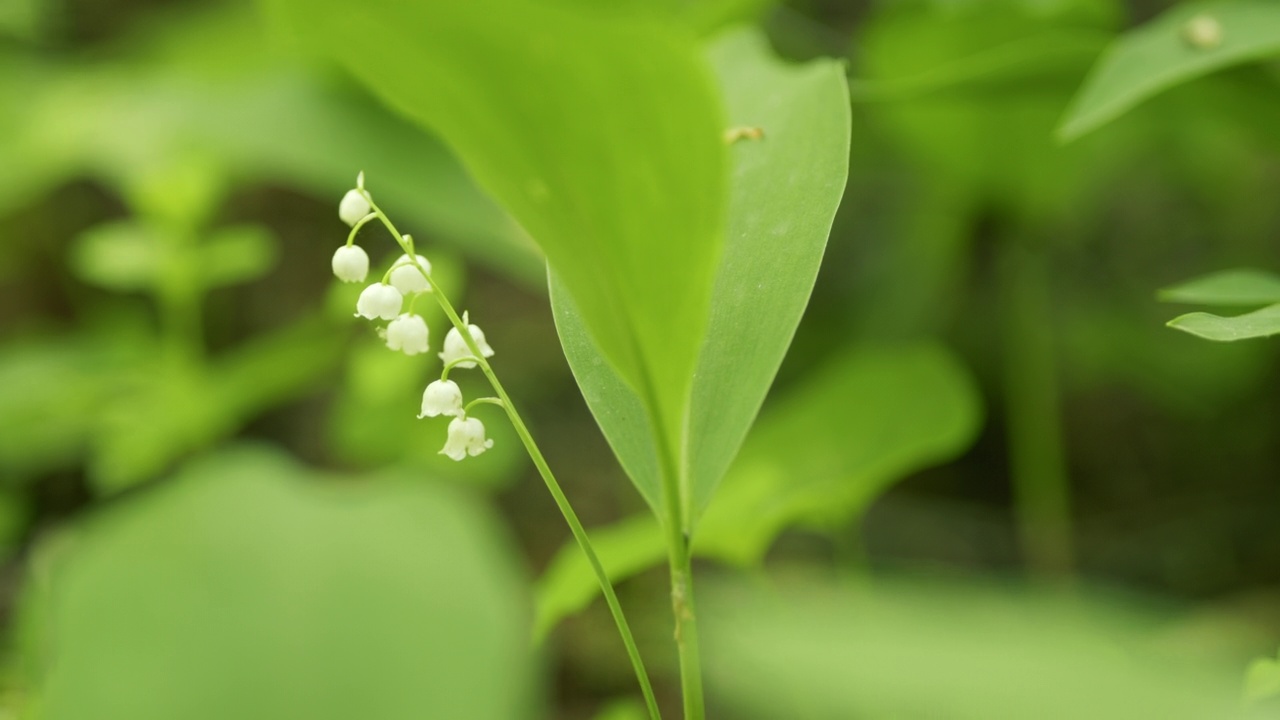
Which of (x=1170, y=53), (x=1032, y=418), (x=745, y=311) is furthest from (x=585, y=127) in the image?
(x=1032, y=418)

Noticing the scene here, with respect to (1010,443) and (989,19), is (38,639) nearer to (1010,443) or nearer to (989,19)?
(989,19)

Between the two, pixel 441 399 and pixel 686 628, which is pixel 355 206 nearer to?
pixel 441 399

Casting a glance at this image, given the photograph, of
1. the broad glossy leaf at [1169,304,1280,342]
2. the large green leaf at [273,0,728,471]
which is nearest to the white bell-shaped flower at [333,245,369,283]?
the large green leaf at [273,0,728,471]

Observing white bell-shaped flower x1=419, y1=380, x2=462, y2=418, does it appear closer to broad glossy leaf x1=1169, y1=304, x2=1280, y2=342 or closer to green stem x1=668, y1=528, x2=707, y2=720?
green stem x1=668, y1=528, x2=707, y2=720

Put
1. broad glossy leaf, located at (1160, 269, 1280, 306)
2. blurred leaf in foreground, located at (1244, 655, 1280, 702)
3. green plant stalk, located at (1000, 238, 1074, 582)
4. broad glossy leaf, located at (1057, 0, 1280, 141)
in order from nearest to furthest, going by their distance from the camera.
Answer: blurred leaf in foreground, located at (1244, 655, 1280, 702) → broad glossy leaf, located at (1160, 269, 1280, 306) → broad glossy leaf, located at (1057, 0, 1280, 141) → green plant stalk, located at (1000, 238, 1074, 582)

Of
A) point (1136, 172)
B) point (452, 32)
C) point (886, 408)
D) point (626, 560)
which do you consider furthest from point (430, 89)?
point (1136, 172)

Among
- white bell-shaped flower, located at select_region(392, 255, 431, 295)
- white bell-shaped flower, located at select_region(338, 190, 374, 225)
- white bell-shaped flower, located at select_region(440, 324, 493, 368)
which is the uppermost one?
white bell-shaped flower, located at select_region(338, 190, 374, 225)

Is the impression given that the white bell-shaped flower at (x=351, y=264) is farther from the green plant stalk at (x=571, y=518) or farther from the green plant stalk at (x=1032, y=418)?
the green plant stalk at (x=1032, y=418)
